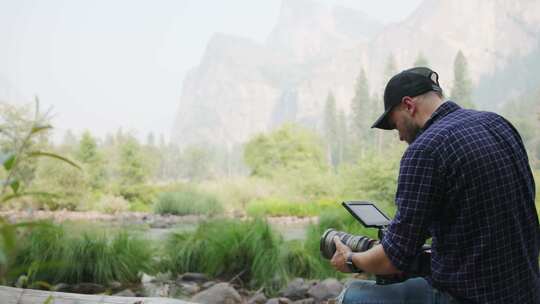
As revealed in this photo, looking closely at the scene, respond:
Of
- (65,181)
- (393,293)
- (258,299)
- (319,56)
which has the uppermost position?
(319,56)

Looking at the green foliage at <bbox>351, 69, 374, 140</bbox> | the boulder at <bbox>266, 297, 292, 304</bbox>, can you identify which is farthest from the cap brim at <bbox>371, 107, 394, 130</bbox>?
the green foliage at <bbox>351, 69, 374, 140</bbox>

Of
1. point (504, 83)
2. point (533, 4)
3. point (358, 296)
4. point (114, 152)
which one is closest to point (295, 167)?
point (114, 152)

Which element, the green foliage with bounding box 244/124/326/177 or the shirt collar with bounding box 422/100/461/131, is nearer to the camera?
the shirt collar with bounding box 422/100/461/131

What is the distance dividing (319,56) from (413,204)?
49432 mm

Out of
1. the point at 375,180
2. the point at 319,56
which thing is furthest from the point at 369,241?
the point at 319,56

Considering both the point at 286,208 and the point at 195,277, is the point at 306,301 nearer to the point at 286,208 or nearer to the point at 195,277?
the point at 195,277

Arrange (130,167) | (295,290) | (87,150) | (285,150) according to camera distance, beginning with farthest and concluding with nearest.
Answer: (285,150) → (130,167) → (87,150) → (295,290)

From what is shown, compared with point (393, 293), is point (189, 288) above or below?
below

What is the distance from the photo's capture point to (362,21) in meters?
55.4

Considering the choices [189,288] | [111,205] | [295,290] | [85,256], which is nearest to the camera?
[295,290]

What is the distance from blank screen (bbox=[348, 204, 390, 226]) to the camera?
1363mm

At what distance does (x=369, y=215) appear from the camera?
1396mm

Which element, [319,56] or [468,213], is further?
[319,56]

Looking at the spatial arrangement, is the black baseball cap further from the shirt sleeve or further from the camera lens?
the camera lens
